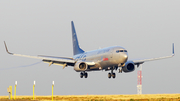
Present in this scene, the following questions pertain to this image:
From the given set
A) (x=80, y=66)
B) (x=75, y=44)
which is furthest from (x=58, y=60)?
(x=75, y=44)

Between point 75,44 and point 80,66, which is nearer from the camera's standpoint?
point 80,66

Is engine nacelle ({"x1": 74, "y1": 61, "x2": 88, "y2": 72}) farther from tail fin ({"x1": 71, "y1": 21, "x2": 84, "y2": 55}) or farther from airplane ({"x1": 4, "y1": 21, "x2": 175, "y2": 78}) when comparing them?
tail fin ({"x1": 71, "y1": 21, "x2": 84, "y2": 55})

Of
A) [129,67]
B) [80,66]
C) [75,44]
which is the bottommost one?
[129,67]

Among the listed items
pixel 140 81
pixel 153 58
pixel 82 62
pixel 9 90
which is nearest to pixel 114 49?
pixel 82 62

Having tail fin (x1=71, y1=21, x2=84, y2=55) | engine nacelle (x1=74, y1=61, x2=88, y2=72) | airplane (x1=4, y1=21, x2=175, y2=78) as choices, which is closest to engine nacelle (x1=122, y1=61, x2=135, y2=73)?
airplane (x1=4, y1=21, x2=175, y2=78)

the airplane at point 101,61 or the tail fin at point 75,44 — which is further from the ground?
the tail fin at point 75,44

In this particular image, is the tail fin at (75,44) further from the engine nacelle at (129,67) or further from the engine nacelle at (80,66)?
the engine nacelle at (129,67)

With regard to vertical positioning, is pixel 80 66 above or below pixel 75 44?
below

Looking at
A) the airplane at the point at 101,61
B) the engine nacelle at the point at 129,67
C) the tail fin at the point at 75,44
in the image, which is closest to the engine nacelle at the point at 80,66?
the airplane at the point at 101,61

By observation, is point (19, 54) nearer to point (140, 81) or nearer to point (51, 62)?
point (51, 62)

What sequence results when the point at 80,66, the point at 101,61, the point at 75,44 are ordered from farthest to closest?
the point at 75,44, the point at 80,66, the point at 101,61

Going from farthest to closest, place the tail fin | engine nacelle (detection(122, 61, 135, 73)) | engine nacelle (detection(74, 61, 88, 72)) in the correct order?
1. the tail fin
2. engine nacelle (detection(122, 61, 135, 73))
3. engine nacelle (detection(74, 61, 88, 72))

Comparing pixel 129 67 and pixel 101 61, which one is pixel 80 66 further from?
pixel 129 67

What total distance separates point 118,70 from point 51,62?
41.6 feet
